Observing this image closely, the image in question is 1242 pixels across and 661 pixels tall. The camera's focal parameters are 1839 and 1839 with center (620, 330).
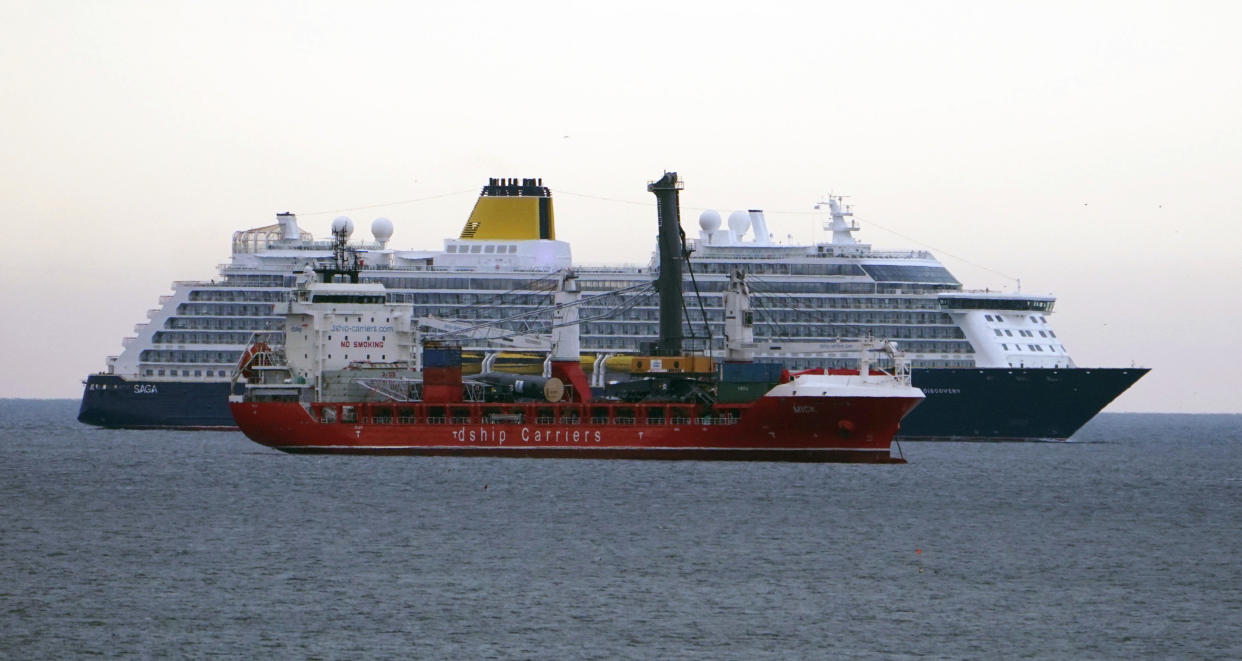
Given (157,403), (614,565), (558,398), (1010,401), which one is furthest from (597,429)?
(157,403)

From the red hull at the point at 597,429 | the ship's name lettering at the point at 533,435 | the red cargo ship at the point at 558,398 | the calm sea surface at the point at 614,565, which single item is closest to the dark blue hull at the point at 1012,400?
the red cargo ship at the point at 558,398

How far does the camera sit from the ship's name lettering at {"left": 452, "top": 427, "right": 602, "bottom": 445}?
6719cm

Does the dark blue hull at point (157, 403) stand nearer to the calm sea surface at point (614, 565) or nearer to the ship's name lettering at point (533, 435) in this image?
the ship's name lettering at point (533, 435)

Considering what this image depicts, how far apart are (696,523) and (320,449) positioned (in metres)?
27.6

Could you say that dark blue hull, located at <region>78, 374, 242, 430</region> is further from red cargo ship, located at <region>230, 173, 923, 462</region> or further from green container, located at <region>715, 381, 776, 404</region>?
green container, located at <region>715, 381, 776, 404</region>

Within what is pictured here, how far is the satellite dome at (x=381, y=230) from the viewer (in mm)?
96438

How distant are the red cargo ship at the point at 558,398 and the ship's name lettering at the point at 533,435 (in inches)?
2.1

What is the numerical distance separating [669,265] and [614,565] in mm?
35677

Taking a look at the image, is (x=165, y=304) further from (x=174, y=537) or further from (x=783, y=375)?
(x=174, y=537)

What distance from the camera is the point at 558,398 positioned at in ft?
225

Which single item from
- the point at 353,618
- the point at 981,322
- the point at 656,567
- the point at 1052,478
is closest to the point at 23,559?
the point at 353,618

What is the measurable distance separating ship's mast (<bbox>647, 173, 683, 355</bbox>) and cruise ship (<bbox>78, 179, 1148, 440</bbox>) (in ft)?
35.4

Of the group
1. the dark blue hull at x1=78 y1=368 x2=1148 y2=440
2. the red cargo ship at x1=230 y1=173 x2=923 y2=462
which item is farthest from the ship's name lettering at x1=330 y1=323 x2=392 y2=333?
Answer: the dark blue hull at x1=78 y1=368 x2=1148 y2=440

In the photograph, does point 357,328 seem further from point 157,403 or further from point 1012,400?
point 1012,400
